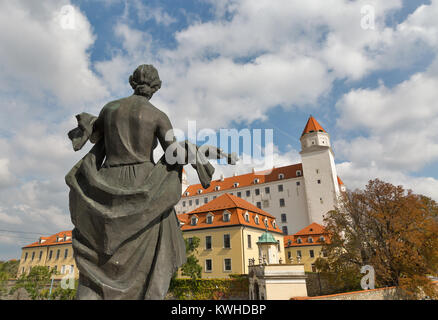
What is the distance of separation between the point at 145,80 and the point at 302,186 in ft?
188

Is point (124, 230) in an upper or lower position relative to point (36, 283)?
lower

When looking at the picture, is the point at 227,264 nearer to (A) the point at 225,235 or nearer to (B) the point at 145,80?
(A) the point at 225,235

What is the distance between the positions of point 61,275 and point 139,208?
194ft

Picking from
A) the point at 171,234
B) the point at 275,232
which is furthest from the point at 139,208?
the point at 275,232

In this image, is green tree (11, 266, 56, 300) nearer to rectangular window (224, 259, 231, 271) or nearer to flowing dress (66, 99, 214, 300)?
rectangular window (224, 259, 231, 271)

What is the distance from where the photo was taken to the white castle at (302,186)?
5356 cm

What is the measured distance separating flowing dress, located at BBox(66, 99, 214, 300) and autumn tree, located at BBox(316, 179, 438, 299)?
25.6 metres

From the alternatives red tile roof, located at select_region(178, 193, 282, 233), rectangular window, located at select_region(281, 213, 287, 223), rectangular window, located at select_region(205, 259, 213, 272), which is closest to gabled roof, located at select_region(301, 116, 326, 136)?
rectangular window, located at select_region(281, 213, 287, 223)

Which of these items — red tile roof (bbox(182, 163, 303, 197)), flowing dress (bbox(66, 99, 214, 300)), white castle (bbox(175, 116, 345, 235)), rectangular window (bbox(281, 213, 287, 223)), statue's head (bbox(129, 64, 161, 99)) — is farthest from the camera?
red tile roof (bbox(182, 163, 303, 197))

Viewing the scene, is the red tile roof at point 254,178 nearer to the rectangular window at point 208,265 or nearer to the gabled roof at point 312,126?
the gabled roof at point 312,126

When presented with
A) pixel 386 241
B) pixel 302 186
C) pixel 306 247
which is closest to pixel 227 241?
pixel 386 241

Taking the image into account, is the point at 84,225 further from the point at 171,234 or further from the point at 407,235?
the point at 407,235

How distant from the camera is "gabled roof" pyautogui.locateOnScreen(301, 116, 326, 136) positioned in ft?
196

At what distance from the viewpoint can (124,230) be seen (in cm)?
273
